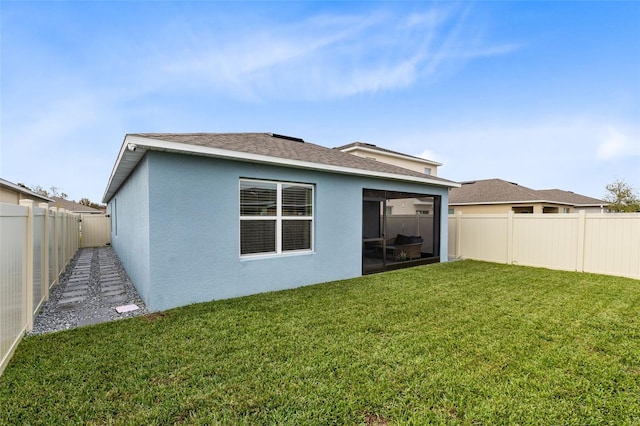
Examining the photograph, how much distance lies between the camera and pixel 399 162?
21.1m

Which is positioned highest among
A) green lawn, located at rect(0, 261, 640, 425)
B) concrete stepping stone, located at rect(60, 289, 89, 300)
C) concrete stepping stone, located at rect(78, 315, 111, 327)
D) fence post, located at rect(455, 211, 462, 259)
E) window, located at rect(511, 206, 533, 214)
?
window, located at rect(511, 206, 533, 214)

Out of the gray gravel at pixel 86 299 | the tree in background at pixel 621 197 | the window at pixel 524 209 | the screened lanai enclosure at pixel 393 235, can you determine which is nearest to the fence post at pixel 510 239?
the screened lanai enclosure at pixel 393 235

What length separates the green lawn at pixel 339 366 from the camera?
247 cm

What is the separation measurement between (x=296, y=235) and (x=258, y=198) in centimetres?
134

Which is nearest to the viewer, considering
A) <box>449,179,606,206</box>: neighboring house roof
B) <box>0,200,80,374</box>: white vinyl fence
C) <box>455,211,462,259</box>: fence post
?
<box>0,200,80,374</box>: white vinyl fence

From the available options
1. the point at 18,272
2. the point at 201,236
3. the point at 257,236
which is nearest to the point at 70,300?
the point at 18,272

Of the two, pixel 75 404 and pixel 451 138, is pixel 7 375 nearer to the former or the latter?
pixel 75 404

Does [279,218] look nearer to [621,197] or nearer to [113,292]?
[113,292]

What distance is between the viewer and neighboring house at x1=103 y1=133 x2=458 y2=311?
5156 millimetres

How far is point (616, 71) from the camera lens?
1002cm

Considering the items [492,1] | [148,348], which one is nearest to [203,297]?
[148,348]

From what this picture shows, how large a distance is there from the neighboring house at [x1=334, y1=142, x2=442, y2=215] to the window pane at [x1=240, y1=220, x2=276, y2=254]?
13331 mm

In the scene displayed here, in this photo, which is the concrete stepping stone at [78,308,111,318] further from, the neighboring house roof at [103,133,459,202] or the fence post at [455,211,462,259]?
the fence post at [455,211,462,259]

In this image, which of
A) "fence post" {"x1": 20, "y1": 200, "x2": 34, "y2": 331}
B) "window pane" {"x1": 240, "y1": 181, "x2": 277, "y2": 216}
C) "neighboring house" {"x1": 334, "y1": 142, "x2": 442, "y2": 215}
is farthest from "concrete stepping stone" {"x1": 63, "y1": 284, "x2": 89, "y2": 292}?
"neighboring house" {"x1": 334, "y1": 142, "x2": 442, "y2": 215}
